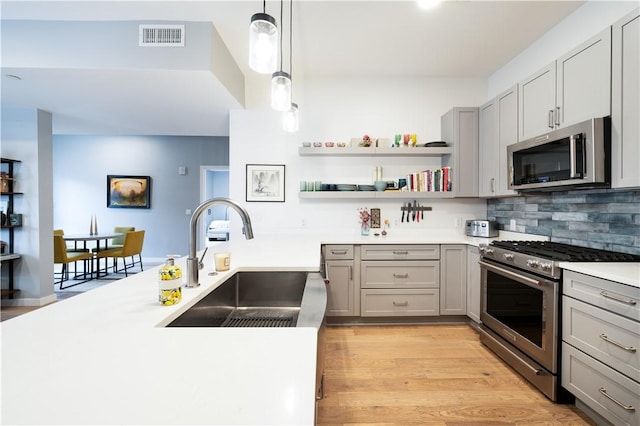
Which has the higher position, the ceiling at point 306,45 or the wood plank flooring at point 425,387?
the ceiling at point 306,45

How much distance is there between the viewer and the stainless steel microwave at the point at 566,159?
71.8 inches

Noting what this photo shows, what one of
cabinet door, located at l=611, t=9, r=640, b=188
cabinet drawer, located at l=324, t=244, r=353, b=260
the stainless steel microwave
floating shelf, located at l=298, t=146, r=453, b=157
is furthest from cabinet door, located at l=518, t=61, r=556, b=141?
cabinet drawer, located at l=324, t=244, r=353, b=260

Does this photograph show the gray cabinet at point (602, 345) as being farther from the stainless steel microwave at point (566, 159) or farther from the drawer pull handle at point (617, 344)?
the stainless steel microwave at point (566, 159)

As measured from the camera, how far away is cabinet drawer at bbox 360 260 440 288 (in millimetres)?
3027

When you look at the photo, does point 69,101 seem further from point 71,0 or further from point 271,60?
point 271,60

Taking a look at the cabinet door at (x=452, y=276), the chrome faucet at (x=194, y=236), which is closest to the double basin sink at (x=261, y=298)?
the chrome faucet at (x=194, y=236)

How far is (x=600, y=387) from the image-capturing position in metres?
1.57

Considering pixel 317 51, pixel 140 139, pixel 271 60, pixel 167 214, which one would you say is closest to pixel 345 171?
pixel 317 51

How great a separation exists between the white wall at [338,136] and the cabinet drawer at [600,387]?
6.50ft

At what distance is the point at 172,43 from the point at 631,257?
3.69 metres

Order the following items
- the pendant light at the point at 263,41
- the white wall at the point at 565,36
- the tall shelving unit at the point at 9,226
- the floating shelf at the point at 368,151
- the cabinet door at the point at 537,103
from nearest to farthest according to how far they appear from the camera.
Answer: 1. the pendant light at the point at 263,41
2. the white wall at the point at 565,36
3. the cabinet door at the point at 537,103
4. the floating shelf at the point at 368,151
5. the tall shelving unit at the point at 9,226

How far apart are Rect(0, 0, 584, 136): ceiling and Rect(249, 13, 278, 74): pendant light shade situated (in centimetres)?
134

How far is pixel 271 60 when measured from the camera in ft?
4.18

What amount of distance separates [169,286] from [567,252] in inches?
96.4
